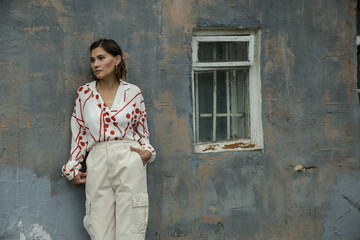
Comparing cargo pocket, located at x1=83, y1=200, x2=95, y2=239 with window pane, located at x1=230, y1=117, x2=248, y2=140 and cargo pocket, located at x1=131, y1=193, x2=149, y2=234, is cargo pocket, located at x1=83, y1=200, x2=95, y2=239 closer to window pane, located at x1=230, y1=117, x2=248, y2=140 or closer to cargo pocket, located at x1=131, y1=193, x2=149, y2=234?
cargo pocket, located at x1=131, y1=193, x2=149, y2=234

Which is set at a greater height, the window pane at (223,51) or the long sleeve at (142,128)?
the window pane at (223,51)

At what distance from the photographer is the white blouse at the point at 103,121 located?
3.96m

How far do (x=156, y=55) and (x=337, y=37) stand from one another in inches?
78.1

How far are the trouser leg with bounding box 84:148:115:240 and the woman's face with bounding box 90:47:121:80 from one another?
649 millimetres

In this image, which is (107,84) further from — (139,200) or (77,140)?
(139,200)

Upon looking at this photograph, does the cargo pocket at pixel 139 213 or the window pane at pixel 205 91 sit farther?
the window pane at pixel 205 91

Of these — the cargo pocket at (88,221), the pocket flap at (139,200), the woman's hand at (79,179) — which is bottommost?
the cargo pocket at (88,221)

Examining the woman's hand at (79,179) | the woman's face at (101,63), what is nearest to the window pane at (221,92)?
the woman's face at (101,63)

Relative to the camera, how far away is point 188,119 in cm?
463

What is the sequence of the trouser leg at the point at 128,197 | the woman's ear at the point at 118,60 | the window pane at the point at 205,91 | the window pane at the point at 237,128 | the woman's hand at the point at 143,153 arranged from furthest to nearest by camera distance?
1. the window pane at the point at 237,128
2. the window pane at the point at 205,91
3. the woman's ear at the point at 118,60
4. the woman's hand at the point at 143,153
5. the trouser leg at the point at 128,197

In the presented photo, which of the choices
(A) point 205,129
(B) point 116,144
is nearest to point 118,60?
(B) point 116,144

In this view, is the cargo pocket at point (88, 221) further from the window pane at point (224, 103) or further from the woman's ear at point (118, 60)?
the window pane at point (224, 103)

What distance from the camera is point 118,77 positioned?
4.19 meters

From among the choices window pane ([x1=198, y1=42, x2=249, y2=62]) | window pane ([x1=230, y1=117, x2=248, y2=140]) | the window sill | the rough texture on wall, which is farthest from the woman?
window pane ([x1=230, y1=117, x2=248, y2=140])
